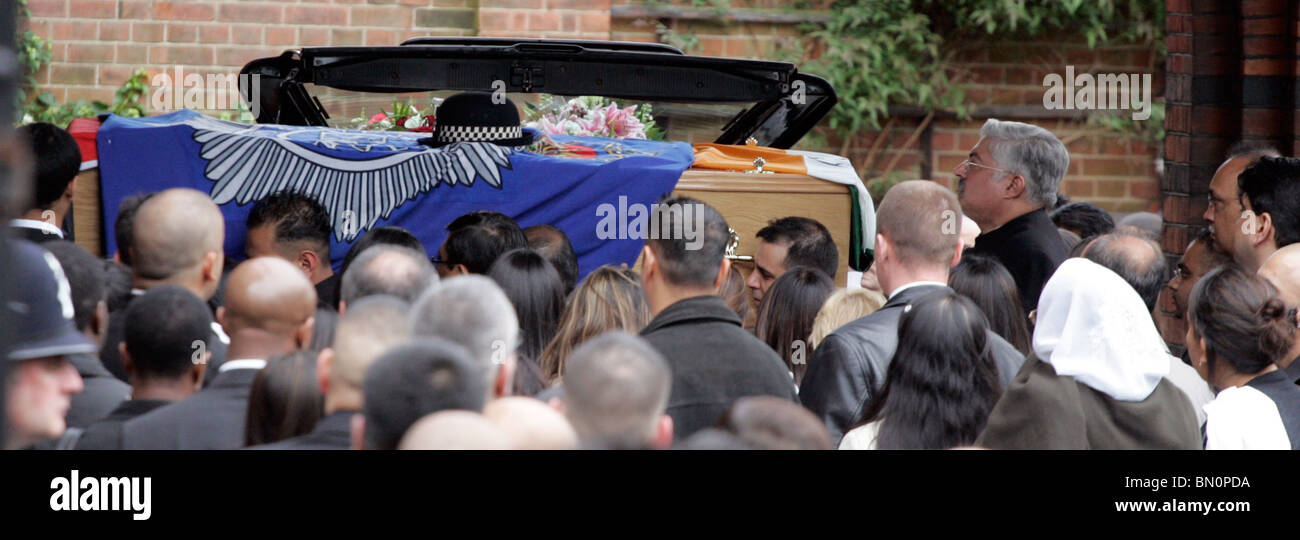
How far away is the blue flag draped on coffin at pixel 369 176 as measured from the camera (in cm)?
461

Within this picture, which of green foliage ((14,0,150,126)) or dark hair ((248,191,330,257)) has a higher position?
green foliage ((14,0,150,126))

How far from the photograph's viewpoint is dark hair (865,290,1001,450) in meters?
2.84

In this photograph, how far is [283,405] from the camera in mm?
2607

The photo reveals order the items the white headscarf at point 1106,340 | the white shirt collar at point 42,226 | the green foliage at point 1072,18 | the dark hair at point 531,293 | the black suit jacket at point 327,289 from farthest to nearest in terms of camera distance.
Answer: the green foliage at point 1072,18 → the black suit jacket at point 327,289 → the white shirt collar at point 42,226 → the dark hair at point 531,293 → the white headscarf at point 1106,340

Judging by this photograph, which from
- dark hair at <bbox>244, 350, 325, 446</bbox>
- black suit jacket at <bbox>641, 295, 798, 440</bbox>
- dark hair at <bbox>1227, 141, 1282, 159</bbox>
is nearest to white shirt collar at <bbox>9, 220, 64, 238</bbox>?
dark hair at <bbox>244, 350, 325, 446</bbox>

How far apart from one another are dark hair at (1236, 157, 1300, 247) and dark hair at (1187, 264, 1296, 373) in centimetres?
110

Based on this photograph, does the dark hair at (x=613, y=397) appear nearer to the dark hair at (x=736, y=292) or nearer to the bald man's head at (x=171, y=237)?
the bald man's head at (x=171, y=237)

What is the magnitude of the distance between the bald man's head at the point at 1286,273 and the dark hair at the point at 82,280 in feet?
9.46

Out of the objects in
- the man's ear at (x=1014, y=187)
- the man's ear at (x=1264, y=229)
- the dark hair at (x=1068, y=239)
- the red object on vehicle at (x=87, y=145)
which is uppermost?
the red object on vehicle at (x=87, y=145)

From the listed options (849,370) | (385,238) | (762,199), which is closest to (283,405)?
(849,370)

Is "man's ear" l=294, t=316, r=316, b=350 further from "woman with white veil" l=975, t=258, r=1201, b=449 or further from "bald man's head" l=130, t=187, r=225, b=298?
"woman with white veil" l=975, t=258, r=1201, b=449

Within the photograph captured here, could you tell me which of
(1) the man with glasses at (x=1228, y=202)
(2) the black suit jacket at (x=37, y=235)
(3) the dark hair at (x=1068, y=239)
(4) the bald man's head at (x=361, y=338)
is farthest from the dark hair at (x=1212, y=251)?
(2) the black suit jacket at (x=37, y=235)
